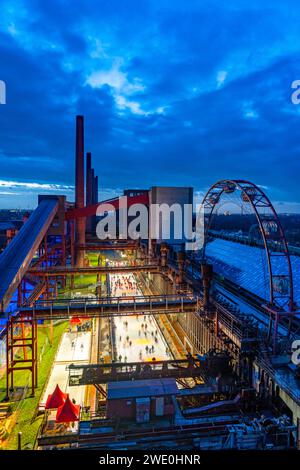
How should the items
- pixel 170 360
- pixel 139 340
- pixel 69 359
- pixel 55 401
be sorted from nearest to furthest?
pixel 55 401 → pixel 170 360 → pixel 69 359 → pixel 139 340

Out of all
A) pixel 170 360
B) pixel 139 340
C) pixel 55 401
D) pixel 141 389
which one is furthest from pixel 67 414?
pixel 139 340

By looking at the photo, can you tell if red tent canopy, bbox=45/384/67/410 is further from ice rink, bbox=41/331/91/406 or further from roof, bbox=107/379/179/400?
roof, bbox=107/379/179/400

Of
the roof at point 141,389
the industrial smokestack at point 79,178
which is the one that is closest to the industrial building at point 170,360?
the roof at point 141,389

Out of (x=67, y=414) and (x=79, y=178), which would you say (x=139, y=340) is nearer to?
(x=67, y=414)

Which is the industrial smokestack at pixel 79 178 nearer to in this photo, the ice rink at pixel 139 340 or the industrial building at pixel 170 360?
the industrial building at pixel 170 360

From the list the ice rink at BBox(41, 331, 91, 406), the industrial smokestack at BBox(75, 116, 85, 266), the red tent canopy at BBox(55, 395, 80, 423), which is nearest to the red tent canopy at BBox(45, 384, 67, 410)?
the red tent canopy at BBox(55, 395, 80, 423)
